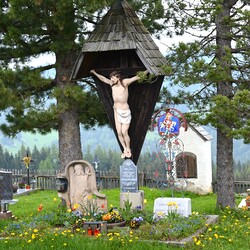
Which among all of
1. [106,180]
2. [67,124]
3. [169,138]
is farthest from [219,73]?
[106,180]

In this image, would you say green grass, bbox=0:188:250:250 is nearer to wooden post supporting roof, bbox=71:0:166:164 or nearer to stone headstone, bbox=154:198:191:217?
stone headstone, bbox=154:198:191:217

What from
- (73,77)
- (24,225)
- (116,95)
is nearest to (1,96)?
(73,77)

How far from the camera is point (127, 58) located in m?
12.3

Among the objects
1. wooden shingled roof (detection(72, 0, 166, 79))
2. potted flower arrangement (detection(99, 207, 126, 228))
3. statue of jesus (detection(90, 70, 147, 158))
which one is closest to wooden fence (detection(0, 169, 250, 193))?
wooden shingled roof (detection(72, 0, 166, 79))

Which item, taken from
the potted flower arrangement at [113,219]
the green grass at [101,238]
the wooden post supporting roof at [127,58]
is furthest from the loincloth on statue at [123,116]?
the green grass at [101,238]

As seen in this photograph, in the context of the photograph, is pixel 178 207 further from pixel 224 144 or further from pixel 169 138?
pixel 224 144

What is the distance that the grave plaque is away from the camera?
454 inches

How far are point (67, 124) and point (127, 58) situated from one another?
2759 mm

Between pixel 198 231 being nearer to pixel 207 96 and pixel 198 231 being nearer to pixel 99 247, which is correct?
pixel 99 247

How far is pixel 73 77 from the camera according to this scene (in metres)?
12.4

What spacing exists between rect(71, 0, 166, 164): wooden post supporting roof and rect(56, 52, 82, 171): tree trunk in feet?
5.04

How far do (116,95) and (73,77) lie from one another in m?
1.33

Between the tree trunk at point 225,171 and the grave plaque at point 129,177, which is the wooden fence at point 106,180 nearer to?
the tree trunk at point 225,171

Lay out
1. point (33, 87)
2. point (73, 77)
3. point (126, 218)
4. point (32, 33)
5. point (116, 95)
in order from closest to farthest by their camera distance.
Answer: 1. point (126, 218)
2. point (116, 95)
3. point (73, 77)
4. point (32, 33)
5. point (33, 87)
